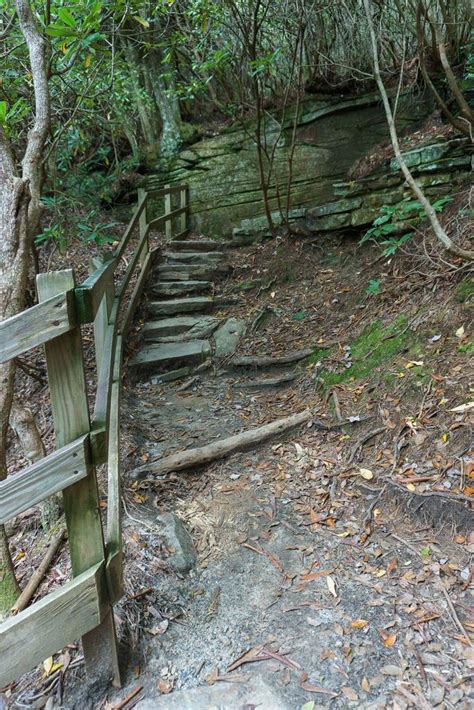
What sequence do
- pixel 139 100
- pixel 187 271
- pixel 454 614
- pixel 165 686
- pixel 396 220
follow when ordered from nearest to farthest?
1. pixel 165 686
2. pixel 454 614
3. pixel 396 220
4. pixel 187 271
5. pixel 139 100

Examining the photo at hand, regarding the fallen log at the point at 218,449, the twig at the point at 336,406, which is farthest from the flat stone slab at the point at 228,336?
the twig at the point at 336,406

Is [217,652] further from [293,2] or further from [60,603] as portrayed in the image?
[293,2]

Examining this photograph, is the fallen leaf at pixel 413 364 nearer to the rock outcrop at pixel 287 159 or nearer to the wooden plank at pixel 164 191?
the rock outcrop at pixel 287 159

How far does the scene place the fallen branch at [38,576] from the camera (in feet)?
7.94

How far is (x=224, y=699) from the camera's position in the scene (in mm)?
2039

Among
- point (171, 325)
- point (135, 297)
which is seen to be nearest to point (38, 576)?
point (171, 325)

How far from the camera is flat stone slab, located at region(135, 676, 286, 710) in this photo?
2004 mm

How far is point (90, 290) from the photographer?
1.82 metres

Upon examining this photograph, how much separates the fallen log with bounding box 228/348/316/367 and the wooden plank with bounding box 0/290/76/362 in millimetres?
3778

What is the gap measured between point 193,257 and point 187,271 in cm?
50

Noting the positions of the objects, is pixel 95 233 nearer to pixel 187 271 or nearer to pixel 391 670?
pixel 187 271

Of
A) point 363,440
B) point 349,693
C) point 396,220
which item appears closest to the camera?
point 349,693

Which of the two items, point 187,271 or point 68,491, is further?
point 187,271

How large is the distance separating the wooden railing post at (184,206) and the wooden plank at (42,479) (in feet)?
26.7
